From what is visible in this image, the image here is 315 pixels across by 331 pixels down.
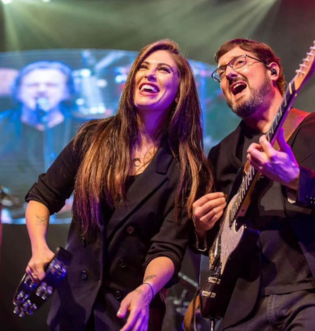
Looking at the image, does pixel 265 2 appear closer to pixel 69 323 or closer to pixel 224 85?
pixel 224 85

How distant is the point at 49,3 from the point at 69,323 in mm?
5151

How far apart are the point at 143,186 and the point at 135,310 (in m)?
0.76

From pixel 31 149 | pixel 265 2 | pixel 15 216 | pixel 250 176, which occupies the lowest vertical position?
pixel 15 216

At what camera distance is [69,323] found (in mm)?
2371

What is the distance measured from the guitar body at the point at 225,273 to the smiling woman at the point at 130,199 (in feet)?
0.71

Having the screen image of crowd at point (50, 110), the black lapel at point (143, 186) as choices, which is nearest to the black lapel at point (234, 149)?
the black lapel at point (143, 186)

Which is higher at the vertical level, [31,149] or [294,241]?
[294,241]

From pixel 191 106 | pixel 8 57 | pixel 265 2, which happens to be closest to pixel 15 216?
pixel 8 57

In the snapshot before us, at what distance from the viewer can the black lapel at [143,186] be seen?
2.54 metres

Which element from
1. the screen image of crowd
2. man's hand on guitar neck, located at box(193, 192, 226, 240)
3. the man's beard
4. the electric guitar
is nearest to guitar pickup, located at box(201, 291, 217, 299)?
the electric guitar

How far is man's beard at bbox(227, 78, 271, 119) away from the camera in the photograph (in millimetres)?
3000

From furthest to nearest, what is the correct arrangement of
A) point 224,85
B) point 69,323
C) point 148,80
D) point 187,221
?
point 224,85 < point 148,80 < point 187,221 < point 69,323

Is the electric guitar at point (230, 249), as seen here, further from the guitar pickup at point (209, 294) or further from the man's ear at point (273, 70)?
the man's ear at point (273, 70)

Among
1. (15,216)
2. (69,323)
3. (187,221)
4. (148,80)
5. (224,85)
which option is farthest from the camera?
(15,216)
